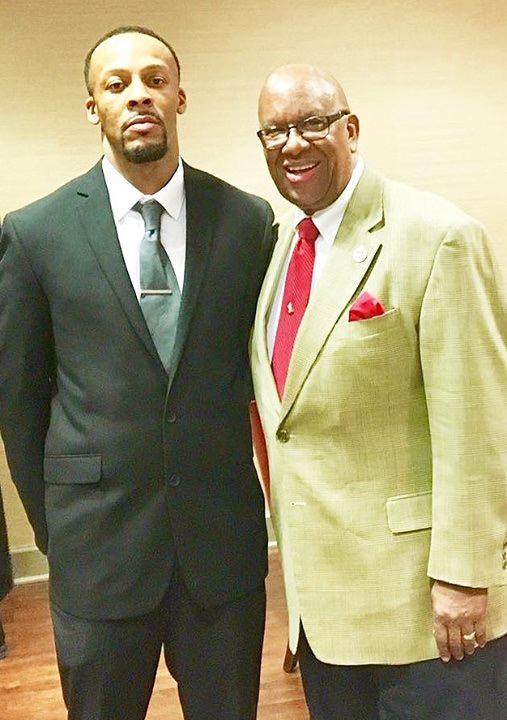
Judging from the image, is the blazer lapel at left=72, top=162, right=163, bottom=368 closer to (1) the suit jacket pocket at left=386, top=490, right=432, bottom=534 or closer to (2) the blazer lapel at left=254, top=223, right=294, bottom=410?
(2) the blazer lapel at left=254, top=223, right=294, bottom=410

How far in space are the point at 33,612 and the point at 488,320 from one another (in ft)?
8.05

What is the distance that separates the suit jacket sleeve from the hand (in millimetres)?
828

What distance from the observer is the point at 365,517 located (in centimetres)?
132

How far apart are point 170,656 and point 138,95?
1.12 metres

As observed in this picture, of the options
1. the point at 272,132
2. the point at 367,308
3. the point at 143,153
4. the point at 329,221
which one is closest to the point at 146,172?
the point at 143,153

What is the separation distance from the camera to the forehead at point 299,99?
4.38 ft

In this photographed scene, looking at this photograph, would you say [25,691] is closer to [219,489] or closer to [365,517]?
[219,489]

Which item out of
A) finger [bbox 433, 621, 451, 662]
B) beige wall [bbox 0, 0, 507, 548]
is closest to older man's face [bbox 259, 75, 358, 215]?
finger [bbox 433, 621, 451, 662]

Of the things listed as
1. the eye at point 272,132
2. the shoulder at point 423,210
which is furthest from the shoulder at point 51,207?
the shoulder at point 423,210

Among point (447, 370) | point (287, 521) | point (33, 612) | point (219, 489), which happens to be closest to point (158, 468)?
point (219, 489)

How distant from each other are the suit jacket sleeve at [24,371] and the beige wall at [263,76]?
5.66 ft

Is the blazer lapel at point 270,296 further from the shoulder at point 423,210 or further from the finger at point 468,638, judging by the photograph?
the finger at point 468,638

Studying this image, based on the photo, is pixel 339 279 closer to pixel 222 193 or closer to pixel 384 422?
pixel 384 422

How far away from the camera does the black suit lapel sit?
1.44 metres
